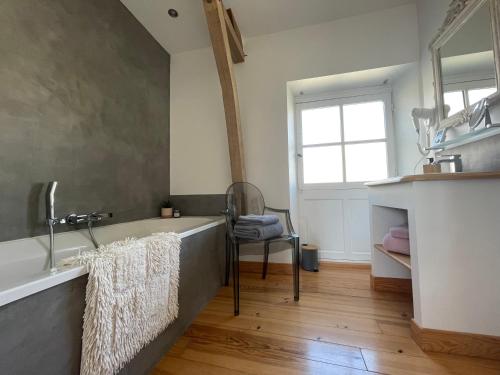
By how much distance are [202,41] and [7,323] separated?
270 centimetres

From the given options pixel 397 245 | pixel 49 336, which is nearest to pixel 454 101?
pixel 397 245

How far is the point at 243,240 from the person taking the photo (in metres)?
1.56

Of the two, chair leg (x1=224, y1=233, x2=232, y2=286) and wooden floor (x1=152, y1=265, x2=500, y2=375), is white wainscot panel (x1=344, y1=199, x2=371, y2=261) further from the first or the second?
chair leg (x1=224, y1=233, x2=232, y2=286)

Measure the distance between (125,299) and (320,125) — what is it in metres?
2.37

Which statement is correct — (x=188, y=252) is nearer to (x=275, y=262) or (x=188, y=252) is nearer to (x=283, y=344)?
(x=283, y=344)

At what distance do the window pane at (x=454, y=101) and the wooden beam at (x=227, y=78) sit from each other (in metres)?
1.65

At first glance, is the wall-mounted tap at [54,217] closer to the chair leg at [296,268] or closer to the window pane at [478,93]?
the chair leg at [296,268]

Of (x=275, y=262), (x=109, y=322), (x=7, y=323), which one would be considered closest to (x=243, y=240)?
(x=275, y=262)

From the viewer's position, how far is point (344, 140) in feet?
7.71

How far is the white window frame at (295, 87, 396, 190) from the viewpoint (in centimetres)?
224

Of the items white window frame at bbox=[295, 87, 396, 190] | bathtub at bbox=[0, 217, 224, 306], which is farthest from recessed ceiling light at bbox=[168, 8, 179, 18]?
bathtub at bbox=[0, 217, 224, 306]

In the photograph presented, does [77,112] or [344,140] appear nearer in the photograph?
[77,112]

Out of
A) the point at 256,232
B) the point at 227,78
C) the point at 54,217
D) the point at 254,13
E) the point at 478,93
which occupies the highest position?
the point at 254,13

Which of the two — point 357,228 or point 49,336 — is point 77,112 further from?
point 357,228
